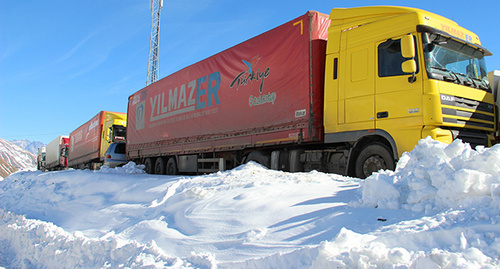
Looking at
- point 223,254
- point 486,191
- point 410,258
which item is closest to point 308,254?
point 410,258

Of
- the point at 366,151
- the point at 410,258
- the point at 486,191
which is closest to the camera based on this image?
the point at 410,258

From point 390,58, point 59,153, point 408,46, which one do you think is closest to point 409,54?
point 408,46

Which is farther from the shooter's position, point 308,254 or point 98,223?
point 98,223

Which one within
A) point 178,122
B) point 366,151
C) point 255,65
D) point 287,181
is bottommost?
point 287,181

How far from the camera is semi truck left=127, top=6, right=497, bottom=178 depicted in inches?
242

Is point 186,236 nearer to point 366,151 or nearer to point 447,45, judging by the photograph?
point 366,151

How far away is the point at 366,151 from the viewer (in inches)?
271

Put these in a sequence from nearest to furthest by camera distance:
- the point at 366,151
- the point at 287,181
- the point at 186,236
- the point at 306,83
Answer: the point at 186,236, the point at 287,181, the point at 366,151, the point at 306,83

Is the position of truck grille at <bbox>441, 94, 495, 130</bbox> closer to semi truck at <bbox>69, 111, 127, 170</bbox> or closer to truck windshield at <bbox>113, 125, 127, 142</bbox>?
truck windshield at <bbox>113, 125, 127, 142</bbox>

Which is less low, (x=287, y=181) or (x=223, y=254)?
(x=287, y=181)

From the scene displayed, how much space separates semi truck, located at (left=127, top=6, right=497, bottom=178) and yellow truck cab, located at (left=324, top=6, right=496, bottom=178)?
18mm

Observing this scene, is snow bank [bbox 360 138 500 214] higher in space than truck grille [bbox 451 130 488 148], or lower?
lower

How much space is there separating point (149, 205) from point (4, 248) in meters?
2.70

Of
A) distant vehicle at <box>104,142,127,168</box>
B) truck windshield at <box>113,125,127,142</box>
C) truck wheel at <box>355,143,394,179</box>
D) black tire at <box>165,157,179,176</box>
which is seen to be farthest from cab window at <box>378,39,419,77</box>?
truck windshield at <box>113,125,127,142</box>
